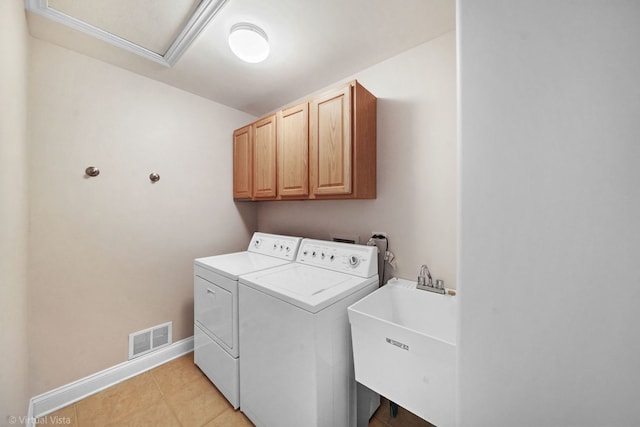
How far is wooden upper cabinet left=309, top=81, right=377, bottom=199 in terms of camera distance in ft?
4.96

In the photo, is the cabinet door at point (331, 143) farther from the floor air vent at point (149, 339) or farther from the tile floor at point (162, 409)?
the floor air vent at point (149, 339)

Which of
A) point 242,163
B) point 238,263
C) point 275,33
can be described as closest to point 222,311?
point 238,263

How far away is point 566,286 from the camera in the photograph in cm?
51

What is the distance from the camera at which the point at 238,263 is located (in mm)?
1805

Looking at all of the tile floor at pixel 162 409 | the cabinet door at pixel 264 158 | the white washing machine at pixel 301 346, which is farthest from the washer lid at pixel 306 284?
the tile floor at pixel 162 409

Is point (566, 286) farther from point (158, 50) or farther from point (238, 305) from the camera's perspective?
point (158, 50)

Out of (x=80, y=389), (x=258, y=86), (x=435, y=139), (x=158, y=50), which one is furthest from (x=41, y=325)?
(x=435, y=139)

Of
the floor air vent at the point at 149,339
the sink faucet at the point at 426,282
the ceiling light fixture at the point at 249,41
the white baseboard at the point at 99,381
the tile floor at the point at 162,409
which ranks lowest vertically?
the tile floor at the point at 162,409

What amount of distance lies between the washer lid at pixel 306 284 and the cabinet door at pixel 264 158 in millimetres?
779

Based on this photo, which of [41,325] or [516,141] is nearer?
[516,141]

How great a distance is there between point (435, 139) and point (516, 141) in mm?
999

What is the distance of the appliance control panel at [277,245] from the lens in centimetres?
196

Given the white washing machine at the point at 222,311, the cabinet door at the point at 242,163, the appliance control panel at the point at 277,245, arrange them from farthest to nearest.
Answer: the cabinet door at the point at 242,163 < the appliance control panel at the point at 277,245 < the white washing machine at the point at 222,311

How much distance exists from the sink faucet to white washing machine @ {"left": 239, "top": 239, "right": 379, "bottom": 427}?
0.29 metres
